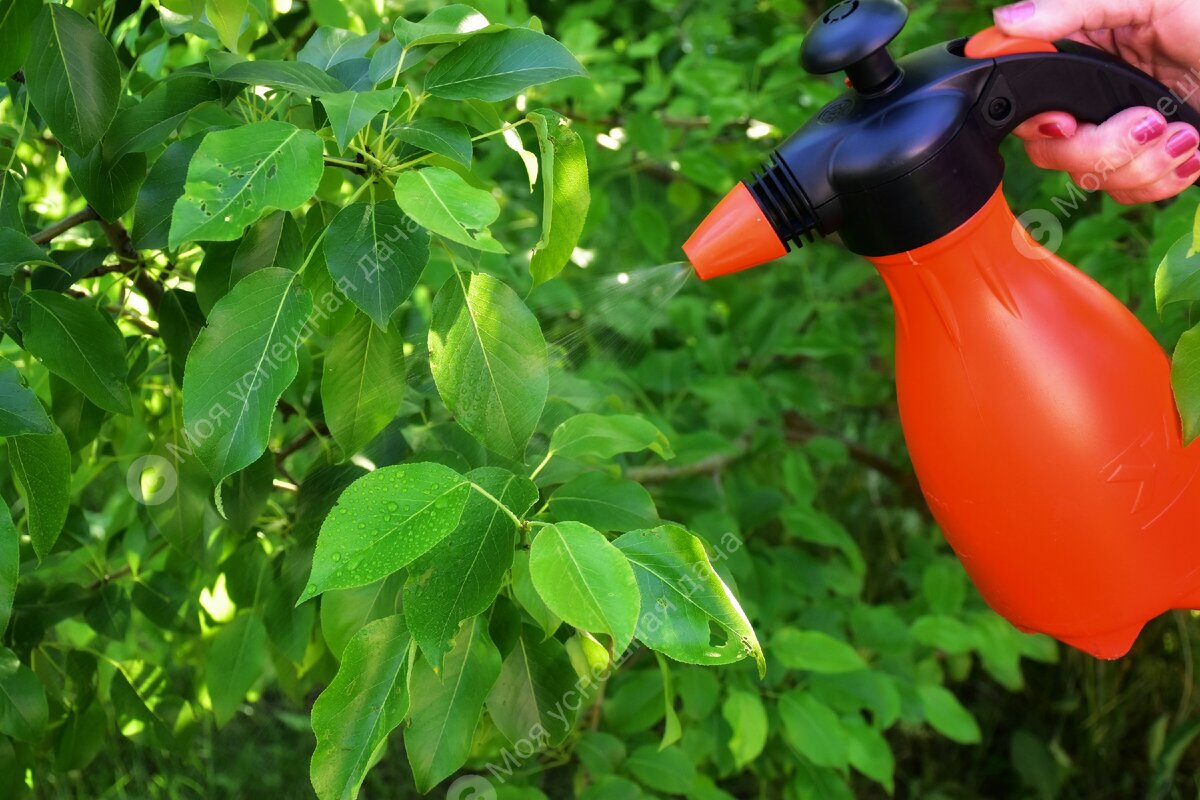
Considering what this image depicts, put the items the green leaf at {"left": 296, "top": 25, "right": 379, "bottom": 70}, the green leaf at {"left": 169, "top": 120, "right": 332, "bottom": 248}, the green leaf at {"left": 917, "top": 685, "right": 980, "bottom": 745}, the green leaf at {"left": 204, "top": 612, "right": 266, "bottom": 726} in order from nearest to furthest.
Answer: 1. the green leaf at {"left": 169, "top": 120, "right": 332, "bottom": 248}
2. the green leaf at {"left": 296, "top": 25, "right": 379, "bottom": 70}
3. the green leaf at {"left": 204, "top": 612, "right": 266, "bottom": 726}
4. the green leaf at {"left": 917, "top": 685, "right": 980, "bottom": 745}

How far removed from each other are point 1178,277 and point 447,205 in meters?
0.37

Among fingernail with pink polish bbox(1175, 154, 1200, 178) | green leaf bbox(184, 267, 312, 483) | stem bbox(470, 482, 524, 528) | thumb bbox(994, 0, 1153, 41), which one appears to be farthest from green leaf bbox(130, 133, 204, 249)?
fingernail with pink polish bbox(1175, 154, 1200, 178)

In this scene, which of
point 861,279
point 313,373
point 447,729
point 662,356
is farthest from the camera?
point 861,279

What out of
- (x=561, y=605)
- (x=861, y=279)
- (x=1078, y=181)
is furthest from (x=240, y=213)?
(x=861, y=279)

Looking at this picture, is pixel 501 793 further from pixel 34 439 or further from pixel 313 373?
pixel 34 439

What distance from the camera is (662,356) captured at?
1.35 meters

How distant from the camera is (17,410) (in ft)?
1.69

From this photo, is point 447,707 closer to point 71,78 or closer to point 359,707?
point 359,707

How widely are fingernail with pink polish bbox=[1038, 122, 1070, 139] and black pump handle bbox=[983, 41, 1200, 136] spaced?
10 mm

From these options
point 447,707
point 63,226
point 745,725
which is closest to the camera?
point 447,707

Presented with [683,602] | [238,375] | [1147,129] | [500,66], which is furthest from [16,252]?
[1147,129]

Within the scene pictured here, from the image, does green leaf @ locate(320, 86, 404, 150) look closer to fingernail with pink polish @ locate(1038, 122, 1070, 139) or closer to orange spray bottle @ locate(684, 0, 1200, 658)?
orange spray bottle @ locate(684, 0, 1200, 658)

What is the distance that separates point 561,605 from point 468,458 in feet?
0.83

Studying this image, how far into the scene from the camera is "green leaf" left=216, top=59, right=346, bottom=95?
1.68 ft
